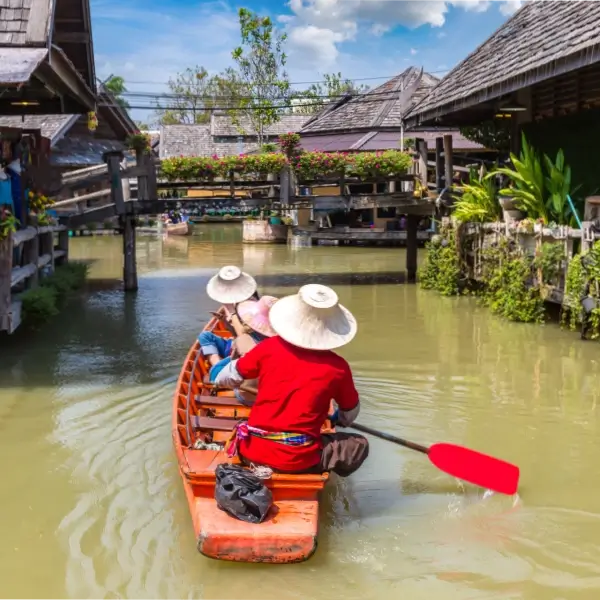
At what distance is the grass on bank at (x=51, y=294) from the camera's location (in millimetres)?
10625

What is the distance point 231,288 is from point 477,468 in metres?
2.73

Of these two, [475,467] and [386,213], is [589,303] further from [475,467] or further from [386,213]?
[386,213]

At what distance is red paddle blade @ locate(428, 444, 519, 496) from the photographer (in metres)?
5.33

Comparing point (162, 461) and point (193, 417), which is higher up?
point (193, 417)

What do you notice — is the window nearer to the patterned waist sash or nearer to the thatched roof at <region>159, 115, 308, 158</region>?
the thatched roof at <region>159, 115, 308, 158</region>

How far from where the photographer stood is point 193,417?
18.9 ft

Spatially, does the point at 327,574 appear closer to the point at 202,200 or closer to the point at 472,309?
the point at 472,309

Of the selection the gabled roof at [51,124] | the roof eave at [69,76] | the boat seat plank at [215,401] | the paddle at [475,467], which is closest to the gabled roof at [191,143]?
the gabled roof at [51,124]

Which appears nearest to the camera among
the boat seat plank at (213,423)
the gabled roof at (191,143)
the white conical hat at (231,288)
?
the boat seat plank at (213,423)

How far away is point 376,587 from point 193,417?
6.61ft

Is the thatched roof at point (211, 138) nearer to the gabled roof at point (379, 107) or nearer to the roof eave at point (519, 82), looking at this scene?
the gabled roof at point (379, 107)

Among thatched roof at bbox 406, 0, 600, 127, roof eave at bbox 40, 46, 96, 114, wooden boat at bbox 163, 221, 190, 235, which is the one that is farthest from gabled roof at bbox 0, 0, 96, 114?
wooden boat at bbox 163, 221, 190, 235

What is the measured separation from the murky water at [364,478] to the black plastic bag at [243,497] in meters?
0.36

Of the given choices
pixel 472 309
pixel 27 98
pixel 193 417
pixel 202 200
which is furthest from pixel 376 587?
pixel 202 200
